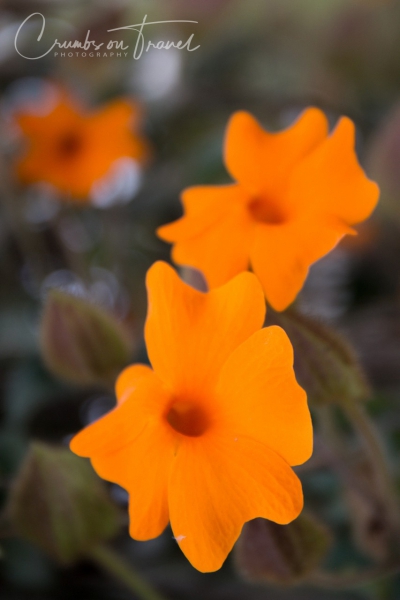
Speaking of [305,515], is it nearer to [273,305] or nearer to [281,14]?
[273,305]

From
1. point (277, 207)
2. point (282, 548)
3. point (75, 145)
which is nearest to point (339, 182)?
point (277, 207)

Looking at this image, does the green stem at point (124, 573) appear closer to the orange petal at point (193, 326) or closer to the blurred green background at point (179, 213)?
the blurred green background at point (179, 213)

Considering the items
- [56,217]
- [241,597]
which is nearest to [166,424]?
[241,597]

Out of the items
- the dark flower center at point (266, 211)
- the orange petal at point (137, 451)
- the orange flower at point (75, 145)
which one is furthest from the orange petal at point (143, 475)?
the orange flower at point (75, 145)

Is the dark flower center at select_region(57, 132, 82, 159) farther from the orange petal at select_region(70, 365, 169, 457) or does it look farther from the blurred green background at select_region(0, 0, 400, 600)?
the orange petal at select_region(70, 365, 169, 457)

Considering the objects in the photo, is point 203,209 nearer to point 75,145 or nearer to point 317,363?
point 317,363

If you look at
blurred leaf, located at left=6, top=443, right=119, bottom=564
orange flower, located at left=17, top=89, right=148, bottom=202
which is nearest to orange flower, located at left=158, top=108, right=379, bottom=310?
blurred leaf, located at left=6, top=443, right=119, bottom=564
